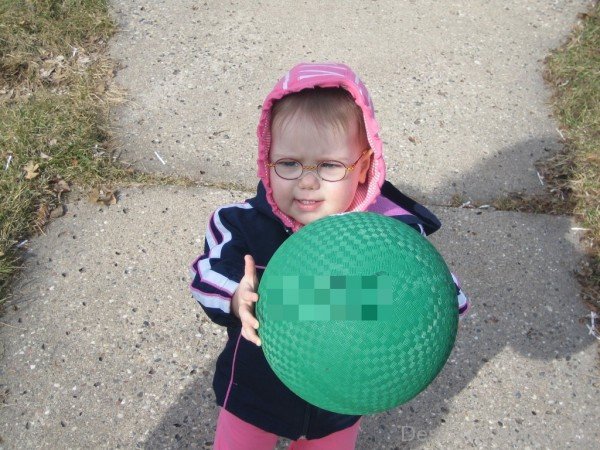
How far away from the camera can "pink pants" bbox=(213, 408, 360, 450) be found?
231 cm

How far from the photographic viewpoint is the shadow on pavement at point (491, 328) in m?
2.77

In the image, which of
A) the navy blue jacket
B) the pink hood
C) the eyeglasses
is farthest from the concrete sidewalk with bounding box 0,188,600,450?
the eyeglasses

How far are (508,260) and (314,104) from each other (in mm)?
1836

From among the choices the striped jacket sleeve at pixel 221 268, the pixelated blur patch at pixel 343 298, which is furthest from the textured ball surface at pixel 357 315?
the striped jacket sleeve at pixel 221 268

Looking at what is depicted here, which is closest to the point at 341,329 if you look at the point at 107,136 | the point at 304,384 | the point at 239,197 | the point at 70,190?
the point at 304,384

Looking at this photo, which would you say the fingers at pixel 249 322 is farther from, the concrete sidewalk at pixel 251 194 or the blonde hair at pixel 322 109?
the concrete sidewalk at pixel 251 194

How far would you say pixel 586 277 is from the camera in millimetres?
3363

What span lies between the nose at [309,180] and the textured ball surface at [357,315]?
374 millimetres

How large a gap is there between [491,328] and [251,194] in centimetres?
149

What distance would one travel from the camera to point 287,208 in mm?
2205

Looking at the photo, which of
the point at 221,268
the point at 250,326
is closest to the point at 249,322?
the point at 250,326

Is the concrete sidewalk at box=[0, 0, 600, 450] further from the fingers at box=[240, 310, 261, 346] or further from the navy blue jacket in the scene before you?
the fingers at box=[240, 310, 261, 346]

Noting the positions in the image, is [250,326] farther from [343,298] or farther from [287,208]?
[287,208]

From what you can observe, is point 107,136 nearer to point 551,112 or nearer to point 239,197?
point 239,197
